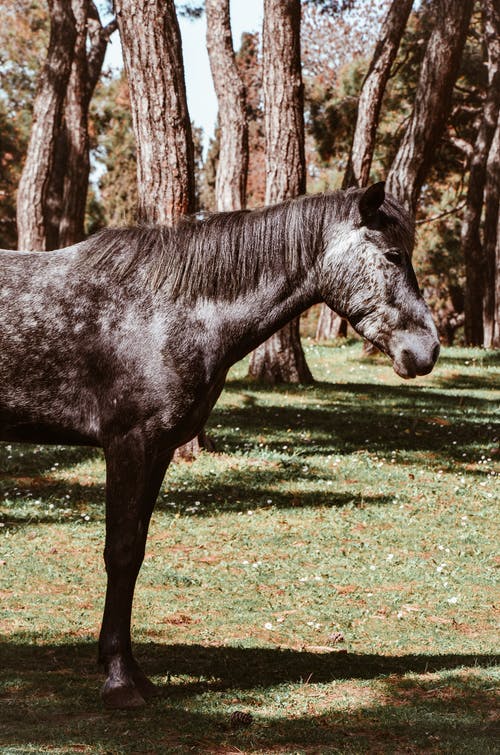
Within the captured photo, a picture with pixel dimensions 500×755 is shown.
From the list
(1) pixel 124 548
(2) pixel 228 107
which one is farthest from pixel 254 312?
(2) pixel 228 107

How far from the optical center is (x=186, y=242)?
537 centimetres

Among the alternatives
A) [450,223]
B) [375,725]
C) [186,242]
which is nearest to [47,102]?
[186,242]

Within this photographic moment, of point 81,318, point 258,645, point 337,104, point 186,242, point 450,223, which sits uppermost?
point 337,104

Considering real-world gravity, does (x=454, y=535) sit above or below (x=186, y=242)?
below

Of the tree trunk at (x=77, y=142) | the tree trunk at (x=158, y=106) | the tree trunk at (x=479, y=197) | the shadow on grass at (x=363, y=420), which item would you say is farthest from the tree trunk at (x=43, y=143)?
the tree trunk at (x=479, y=197)

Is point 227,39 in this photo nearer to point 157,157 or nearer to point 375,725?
point 157,157

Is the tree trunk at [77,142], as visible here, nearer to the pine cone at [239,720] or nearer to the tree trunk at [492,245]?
the tree trunk at [492,245]

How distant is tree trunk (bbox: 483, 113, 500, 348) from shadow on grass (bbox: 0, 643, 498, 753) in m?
21.9

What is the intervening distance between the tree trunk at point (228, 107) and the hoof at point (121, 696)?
1637 centimetres

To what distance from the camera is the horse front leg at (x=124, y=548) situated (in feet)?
16.6

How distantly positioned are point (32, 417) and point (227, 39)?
57.1 feet

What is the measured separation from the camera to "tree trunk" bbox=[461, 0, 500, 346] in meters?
28.8

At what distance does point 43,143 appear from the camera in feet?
68.3

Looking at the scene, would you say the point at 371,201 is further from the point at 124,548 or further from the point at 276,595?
the point at 276,595
